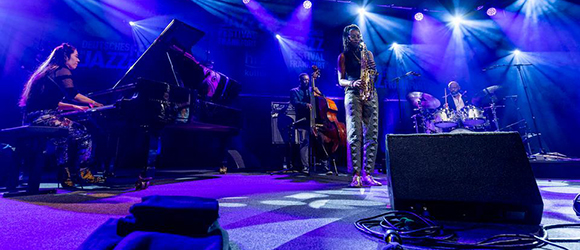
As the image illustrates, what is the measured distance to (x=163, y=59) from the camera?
11.2 ft

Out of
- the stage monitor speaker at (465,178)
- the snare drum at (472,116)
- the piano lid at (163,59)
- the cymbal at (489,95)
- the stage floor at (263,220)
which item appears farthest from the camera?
the cymbal at (489,95)

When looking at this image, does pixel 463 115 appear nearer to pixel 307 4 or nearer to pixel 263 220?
pixel 307 4

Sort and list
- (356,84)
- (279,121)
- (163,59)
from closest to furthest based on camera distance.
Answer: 1. (356,84)
2. (163,59)
3. (279,121)

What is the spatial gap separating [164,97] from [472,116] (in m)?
6.54

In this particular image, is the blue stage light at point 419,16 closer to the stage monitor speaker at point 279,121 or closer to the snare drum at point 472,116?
the snare drum at point 472,116

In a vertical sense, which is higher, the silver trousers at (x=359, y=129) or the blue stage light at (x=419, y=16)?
the blue stage light at (x=419, y=16)

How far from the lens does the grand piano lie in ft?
8.99

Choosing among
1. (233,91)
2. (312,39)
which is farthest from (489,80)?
(233,91)

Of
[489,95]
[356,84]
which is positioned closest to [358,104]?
[356,84]

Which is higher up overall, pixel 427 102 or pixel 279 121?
pixel 427 102

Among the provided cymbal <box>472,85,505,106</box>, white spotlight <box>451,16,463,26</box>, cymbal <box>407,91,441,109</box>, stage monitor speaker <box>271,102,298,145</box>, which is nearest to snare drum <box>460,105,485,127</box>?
cymbal <box>472,85,505,106</box>

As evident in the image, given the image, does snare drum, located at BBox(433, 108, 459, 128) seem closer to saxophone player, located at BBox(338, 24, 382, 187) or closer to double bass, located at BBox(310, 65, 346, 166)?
double bass, located at BBox(310, 65, 346, 166)

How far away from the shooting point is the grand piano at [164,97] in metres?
2.74

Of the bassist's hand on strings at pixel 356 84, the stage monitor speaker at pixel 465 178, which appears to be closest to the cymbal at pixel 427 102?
the bassist's hand on strings at pixel 356 84
